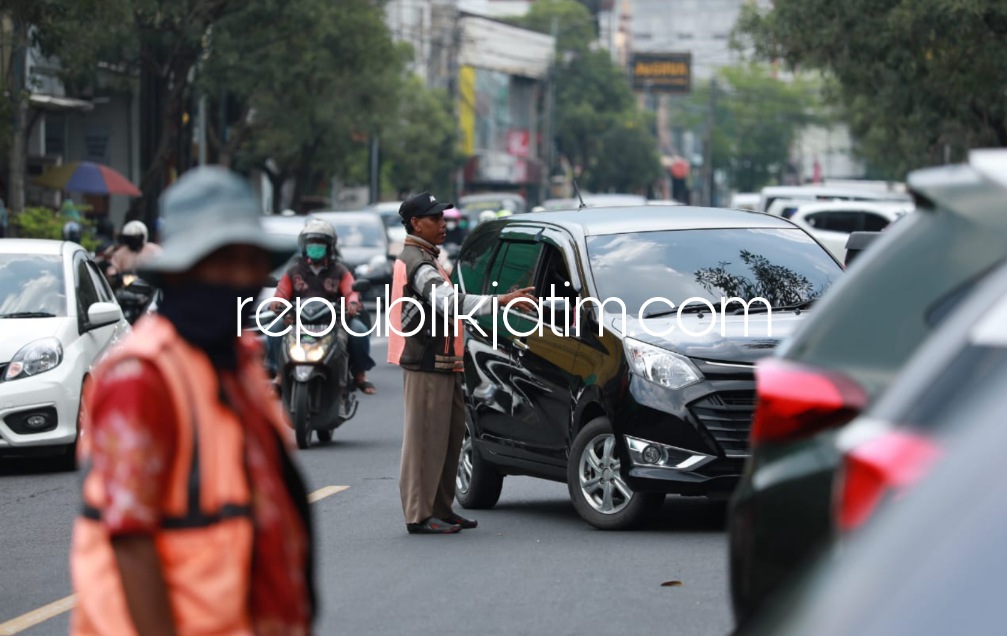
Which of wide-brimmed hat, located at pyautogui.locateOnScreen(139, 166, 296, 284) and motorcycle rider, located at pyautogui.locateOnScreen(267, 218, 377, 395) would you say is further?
motorcycle rider, located at pyautogui.locateOnScreen(267, 218, 377, 395)

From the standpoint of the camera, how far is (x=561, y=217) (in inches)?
445

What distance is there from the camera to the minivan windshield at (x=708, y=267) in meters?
10.6

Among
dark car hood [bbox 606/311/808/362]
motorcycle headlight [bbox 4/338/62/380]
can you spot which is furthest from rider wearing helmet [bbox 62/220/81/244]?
dark car hood [bbox 606/311/808/362]

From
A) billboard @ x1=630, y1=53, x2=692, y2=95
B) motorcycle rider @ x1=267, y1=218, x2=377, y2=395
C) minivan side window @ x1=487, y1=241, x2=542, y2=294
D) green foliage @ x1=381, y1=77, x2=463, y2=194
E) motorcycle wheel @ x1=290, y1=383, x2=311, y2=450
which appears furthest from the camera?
billboard @ x1=630, y1=53, x2=692, y2=95

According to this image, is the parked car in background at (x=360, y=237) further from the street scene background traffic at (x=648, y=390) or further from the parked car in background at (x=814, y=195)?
the parked car in background at (x=814, y=195)

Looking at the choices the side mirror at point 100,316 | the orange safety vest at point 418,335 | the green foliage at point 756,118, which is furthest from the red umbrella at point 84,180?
the green foliage at point 756,118

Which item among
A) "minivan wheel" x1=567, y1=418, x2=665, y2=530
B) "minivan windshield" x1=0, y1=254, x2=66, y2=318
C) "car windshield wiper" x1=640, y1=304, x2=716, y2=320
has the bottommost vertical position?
"minivan wheel" x1=567, y1=418, x2=665, y2=530

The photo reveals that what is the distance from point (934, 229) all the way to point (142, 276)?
160 cm

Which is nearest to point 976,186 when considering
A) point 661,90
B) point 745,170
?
point 661,90

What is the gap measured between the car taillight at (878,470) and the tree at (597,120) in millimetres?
100926

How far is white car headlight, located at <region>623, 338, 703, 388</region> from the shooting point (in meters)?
9.73

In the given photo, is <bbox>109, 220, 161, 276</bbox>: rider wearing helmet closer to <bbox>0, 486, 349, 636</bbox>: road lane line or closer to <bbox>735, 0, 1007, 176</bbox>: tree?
<bbox>0, 486, 349, 636</bbox>: road lane line

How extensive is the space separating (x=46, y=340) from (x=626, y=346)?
5.18m

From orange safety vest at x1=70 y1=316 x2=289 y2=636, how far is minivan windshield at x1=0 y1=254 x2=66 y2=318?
10269 millimetres
